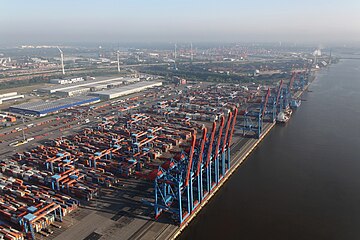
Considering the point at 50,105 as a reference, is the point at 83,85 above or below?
above

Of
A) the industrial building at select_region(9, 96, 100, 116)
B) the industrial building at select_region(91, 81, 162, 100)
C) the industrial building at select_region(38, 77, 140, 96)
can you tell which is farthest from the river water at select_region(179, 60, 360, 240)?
the industrial building at select_region(38, 77, 140, 96)

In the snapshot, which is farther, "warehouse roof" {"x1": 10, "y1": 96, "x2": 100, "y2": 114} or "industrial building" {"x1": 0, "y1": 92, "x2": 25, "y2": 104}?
"industrial building" {"x1": 0, "y1": 92, "x2": 25, "y2": 104}

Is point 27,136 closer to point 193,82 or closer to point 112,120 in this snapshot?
point 112,120

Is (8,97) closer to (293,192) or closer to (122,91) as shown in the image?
(122,91)

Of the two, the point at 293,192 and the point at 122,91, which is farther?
the point at 122,91

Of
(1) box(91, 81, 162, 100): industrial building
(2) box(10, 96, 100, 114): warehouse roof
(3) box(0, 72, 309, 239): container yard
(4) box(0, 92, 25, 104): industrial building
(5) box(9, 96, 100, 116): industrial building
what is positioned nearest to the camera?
(3) box(0, 72, 309, 239): container yard

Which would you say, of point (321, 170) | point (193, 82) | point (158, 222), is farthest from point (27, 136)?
point (193, 82)

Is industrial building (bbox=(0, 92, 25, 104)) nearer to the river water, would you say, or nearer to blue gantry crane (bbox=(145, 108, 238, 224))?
blue gantry crane (bbox=(145, 108, 238, 224))

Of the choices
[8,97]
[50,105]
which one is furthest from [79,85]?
[50,105]
